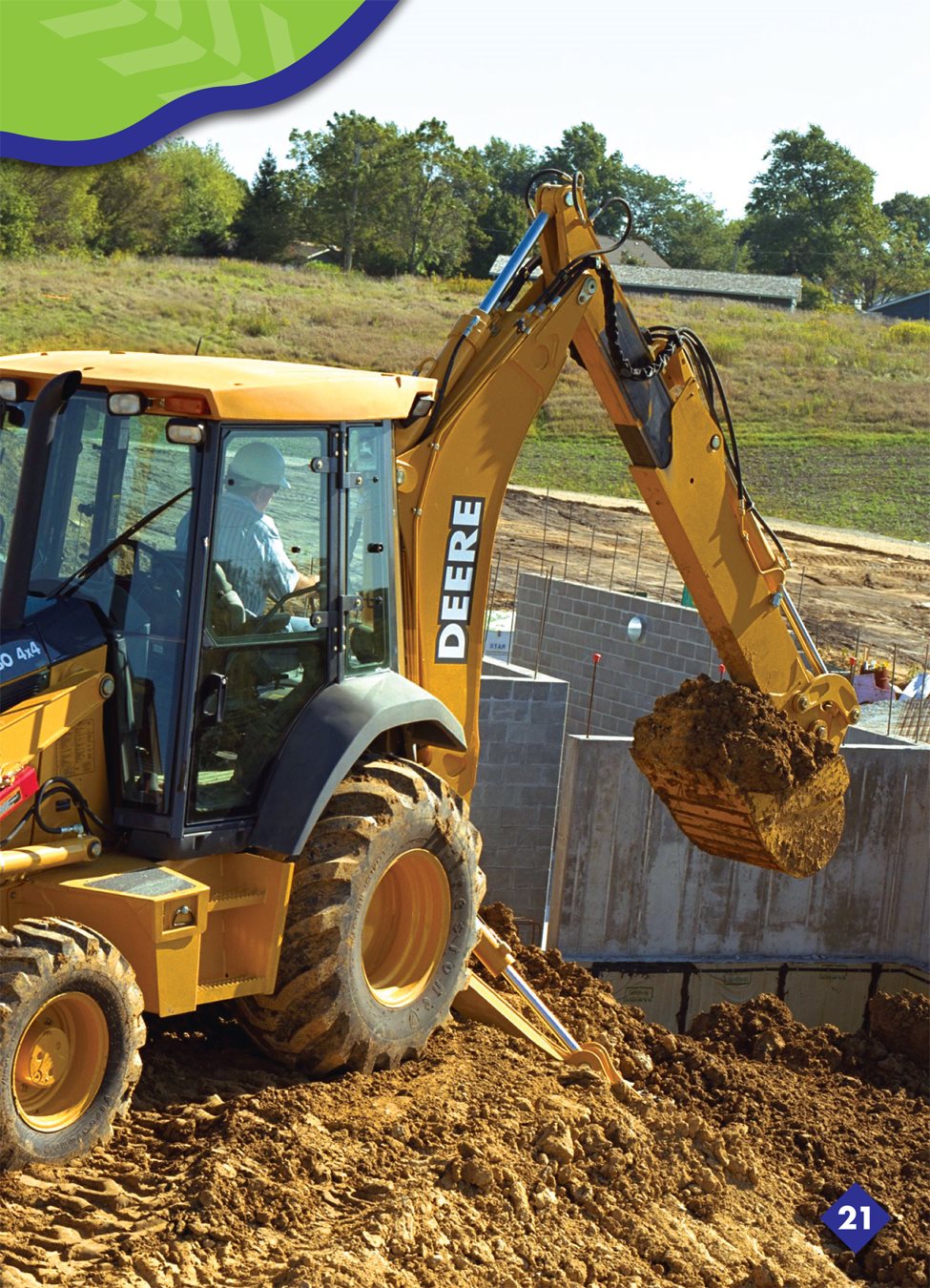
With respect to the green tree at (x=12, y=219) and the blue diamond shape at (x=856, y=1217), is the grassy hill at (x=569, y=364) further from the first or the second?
the blue diamond shape at (x=856, y=1217)

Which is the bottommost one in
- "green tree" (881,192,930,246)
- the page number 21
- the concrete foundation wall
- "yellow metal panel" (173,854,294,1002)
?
the page number 21

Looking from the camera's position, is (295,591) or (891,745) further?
(891,745)

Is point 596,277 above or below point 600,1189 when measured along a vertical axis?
above

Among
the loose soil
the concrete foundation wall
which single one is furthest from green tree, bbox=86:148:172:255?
the loose soil

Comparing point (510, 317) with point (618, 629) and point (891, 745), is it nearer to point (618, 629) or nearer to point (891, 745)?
point (891, 745)

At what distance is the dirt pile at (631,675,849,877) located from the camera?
7766 millimetres

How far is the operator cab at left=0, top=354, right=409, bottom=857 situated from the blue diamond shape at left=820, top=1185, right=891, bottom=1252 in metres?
3.56

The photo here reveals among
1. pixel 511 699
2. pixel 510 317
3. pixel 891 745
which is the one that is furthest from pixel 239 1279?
pixel 891 745

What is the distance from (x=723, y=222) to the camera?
3349 inches

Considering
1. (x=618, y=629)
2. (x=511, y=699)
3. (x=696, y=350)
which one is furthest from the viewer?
(x=618, y=629)

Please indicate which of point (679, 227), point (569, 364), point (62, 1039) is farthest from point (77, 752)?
point (679, 227)

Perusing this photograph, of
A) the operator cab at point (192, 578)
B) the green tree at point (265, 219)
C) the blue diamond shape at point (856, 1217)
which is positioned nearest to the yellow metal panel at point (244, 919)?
the operator cab at point (192, 578)

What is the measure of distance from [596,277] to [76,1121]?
4507 mm

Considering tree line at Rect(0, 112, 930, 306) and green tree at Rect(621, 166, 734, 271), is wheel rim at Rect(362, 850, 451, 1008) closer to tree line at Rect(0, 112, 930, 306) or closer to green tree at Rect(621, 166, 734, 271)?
tree line at Rect(0, 112, 930, 306)
